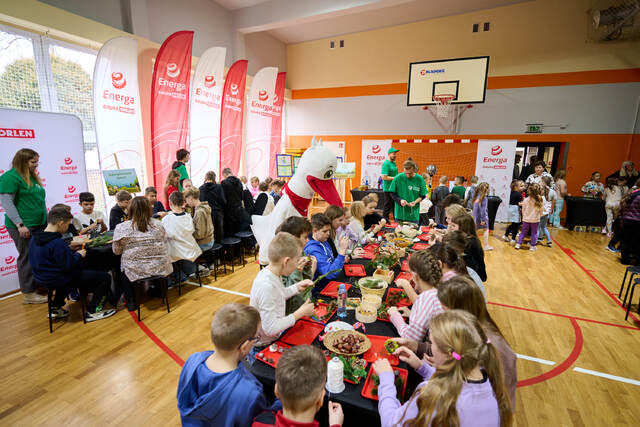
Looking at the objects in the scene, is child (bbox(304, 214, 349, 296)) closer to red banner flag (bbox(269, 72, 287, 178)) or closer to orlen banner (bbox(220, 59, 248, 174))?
orlen banner (bbox(220, 59, 248, 174))

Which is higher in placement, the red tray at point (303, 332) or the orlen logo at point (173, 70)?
the orlen logo at point (173, 70)

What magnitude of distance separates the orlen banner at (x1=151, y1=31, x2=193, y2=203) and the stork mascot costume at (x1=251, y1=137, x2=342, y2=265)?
141 inches

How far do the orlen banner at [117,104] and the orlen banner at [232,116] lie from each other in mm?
2238

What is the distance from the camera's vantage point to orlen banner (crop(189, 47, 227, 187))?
22.9 ft

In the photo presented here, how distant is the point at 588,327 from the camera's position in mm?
3559

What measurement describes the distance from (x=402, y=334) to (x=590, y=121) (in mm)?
10514

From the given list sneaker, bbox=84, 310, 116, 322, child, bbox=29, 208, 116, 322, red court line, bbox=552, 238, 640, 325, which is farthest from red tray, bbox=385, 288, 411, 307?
red court line, bbox=552, 238, 640, 325

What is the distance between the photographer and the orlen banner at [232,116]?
7.69m

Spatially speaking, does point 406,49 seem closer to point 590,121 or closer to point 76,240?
point 590,121

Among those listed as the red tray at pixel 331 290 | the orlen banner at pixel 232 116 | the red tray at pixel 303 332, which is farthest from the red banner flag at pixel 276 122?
the red tray at pixel 303 332

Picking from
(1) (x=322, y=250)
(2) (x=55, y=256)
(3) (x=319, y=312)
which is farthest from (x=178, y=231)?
(3) (x=319, y=312)

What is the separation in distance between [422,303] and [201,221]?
359cm

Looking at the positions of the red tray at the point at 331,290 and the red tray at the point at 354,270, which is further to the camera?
the red tray at the point at 354,270

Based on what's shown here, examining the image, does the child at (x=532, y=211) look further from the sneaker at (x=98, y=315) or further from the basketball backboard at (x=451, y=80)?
the sneaker at (x=98, y=315)
